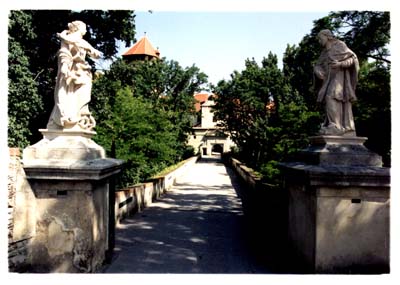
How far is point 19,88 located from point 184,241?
8633mm

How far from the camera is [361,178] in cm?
516

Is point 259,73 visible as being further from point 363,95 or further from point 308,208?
point 308,208

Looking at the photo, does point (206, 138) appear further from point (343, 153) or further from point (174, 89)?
point (343, 153)

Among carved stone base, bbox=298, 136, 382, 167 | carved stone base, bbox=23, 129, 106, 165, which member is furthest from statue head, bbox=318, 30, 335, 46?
carved stone base, bbox=23, 129, 106, 165

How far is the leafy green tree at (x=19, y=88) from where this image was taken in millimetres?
12266

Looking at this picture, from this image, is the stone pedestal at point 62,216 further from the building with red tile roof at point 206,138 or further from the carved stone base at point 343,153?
the building with red tile roof at point 206,138

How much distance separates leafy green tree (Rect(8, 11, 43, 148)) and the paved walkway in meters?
5.33

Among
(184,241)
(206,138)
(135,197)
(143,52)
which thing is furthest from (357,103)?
(206,138)

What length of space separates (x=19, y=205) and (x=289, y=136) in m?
10.9

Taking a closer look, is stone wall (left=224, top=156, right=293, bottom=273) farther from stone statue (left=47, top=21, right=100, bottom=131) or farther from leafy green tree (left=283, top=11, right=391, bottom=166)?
leafy green tree (left=283, top=11, right=391, bottom=166)

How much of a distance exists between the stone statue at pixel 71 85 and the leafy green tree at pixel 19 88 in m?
7.52

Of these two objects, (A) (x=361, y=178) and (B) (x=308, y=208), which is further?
(B) (x=308, y=208)

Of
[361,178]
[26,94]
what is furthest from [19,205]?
[26,94]
